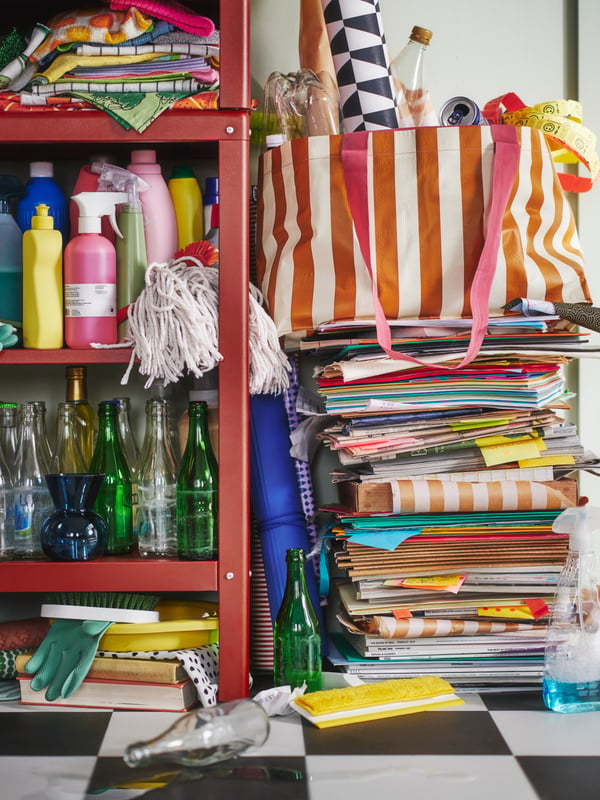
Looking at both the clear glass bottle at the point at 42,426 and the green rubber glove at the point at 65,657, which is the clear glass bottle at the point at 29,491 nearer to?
the clear glass bottle at the point at 42,426

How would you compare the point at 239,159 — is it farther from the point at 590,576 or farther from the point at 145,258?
the point at 590,576

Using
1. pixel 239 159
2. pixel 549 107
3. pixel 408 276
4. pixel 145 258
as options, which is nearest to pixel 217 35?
pixel 239 159

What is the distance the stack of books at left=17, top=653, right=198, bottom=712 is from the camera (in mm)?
1379

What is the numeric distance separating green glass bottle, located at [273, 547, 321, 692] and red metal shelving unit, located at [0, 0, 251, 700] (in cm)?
6

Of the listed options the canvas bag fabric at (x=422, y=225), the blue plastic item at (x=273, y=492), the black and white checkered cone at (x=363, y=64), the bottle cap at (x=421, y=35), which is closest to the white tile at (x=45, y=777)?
the blue plastic item at (x=273, y=492)

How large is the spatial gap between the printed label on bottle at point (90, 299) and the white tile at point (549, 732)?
86 cm

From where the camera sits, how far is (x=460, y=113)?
4.93 feet

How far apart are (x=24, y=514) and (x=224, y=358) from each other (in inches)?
17.1

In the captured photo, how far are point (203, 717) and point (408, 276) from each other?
75 centimetres

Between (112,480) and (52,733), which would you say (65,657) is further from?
(112,480)

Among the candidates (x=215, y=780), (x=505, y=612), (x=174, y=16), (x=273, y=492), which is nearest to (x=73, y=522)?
(x=273, y=492)

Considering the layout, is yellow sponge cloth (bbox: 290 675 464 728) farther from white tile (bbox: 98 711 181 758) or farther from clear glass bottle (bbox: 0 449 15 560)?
clear glass bottle (bbox: 0 449 15 560)

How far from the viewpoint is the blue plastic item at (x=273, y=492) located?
61.9 inches

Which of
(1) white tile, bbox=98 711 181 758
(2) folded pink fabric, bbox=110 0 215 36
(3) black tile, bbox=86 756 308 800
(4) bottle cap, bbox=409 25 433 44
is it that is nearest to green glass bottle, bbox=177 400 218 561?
(1) white tile, bbox=98 711 181 758
